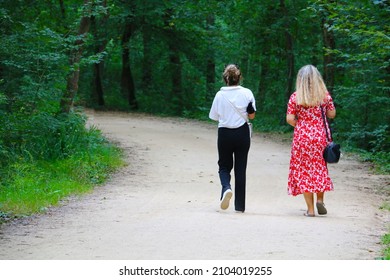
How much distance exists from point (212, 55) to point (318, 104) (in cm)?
2417

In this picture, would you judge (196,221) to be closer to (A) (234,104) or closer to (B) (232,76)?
(A) (234,104)

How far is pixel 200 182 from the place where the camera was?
14.0m

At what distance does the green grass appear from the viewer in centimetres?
1019

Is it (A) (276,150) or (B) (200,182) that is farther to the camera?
(A) (276,150)

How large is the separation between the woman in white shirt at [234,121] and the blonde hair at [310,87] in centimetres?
67

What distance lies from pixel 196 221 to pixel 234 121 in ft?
5.38

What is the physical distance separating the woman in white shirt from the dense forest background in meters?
3.19

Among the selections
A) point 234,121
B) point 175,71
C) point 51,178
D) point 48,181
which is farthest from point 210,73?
point 234,121

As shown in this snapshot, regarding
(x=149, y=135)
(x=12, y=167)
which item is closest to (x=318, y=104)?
(x=12, y=167)

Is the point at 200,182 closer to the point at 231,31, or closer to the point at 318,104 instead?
the point at 318,104

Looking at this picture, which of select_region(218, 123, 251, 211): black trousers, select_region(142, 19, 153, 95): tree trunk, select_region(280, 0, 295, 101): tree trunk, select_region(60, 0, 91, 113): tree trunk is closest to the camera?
select_region(218, 123, 251, 211): black trousers

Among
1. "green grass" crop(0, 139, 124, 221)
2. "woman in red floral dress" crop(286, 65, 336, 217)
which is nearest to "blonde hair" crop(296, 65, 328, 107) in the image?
"woman in red floral dress" crop(286, 65, 336, 217)

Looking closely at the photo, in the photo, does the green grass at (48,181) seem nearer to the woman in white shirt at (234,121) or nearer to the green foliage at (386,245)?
the woman in white shirt at (234,121)

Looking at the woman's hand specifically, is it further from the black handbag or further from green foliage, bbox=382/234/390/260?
green foliage, bbox=382/234/390/260
